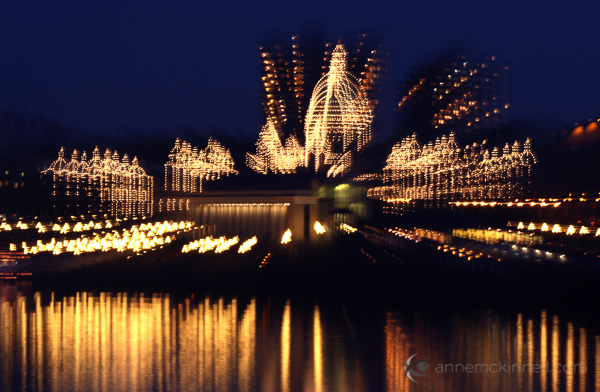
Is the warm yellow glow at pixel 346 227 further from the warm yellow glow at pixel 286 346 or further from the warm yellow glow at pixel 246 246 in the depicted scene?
the warm yellow glow at pixel 286 346

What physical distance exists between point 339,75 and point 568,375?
75.4 ft

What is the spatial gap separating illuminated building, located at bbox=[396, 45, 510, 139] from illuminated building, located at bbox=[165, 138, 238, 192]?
11.8 metres

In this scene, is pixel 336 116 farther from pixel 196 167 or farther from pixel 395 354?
pixel 395 354

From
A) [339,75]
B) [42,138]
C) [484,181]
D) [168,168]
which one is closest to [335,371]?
[339,75]

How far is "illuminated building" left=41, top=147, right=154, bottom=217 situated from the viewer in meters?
47.3

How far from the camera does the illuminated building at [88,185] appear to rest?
4728cm

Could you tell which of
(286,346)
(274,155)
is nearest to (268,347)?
(286,346)

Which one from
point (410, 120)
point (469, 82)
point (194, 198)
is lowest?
point (194, 198)

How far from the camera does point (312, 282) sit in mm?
13727

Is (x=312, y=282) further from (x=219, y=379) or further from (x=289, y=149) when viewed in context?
(x=289, y=149)

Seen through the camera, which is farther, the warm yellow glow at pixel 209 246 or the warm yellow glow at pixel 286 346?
the warm yellow glow at pixel 209 246

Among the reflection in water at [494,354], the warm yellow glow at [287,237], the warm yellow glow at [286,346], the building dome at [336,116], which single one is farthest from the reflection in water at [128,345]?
the building dome at [336,116]

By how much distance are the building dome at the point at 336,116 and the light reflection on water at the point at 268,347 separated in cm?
1533

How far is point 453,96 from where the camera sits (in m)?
42.5
